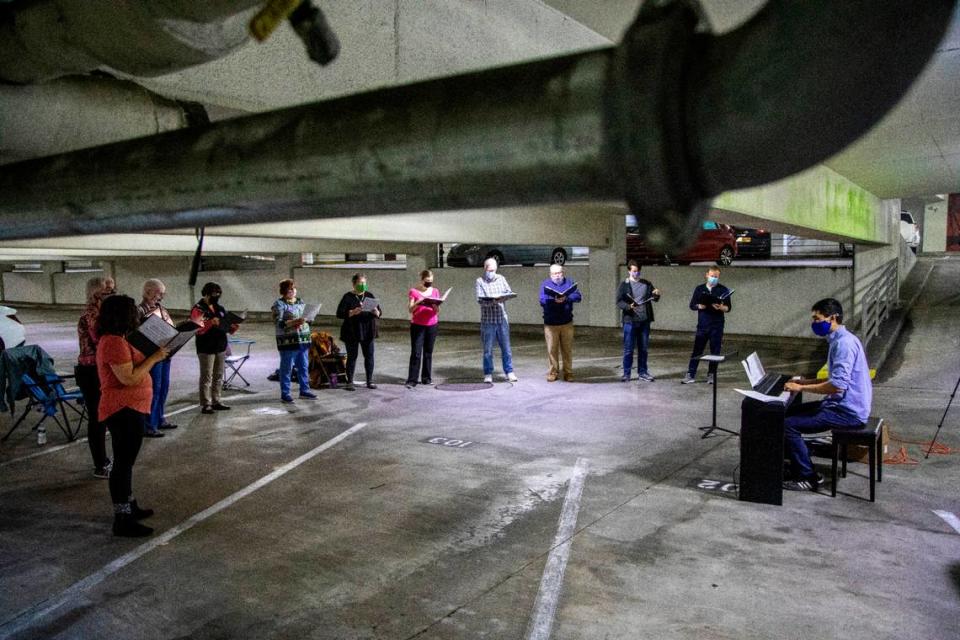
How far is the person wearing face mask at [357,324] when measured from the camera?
10.7m

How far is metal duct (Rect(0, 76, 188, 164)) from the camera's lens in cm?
334

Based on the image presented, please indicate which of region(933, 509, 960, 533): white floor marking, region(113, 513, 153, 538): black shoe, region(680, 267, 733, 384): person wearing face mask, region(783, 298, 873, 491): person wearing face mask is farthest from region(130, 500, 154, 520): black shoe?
region(680, 267, 733, 384): person wearing face mask

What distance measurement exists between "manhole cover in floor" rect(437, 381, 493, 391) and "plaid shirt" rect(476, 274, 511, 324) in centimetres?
102

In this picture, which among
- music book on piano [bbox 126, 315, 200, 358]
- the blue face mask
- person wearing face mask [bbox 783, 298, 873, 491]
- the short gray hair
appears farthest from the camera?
the short gray hair

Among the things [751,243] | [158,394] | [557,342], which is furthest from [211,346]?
[751,243]

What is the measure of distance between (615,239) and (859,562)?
1461 centimetres

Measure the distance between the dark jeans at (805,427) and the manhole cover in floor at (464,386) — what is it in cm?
563

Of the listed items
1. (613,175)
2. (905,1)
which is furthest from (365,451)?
(905,1)

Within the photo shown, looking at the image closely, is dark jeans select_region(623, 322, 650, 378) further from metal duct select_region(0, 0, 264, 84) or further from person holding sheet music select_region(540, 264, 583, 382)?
metal duct select_region(0, 0, 264, 84)

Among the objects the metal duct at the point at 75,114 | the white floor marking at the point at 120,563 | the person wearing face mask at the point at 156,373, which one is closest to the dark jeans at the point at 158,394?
the person wearing face mask at the point at 156,373

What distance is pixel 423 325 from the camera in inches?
445

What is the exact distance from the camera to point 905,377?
1143cm

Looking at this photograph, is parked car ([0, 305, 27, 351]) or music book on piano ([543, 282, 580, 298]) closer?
parked car ([0, 305, 27, 351])

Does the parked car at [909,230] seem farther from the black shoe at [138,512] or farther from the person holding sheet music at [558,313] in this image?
the black shoe at [138,512]
